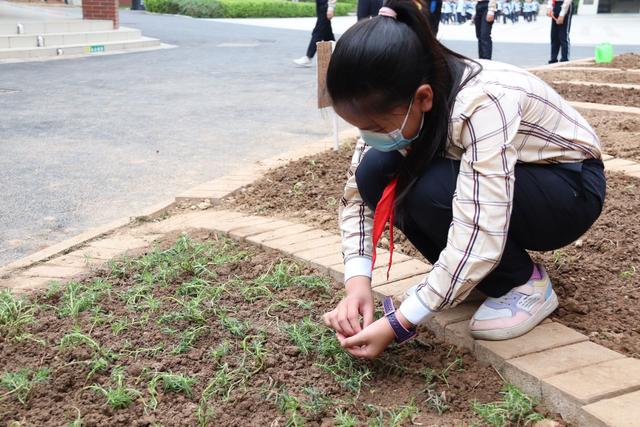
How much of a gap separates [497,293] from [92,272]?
152cm

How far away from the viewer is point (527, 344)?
2.02 meters

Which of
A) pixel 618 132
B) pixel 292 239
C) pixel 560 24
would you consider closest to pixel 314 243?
pixel 292 239

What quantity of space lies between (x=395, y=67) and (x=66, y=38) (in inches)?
489

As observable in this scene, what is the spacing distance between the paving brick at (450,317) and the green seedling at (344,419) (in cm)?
49

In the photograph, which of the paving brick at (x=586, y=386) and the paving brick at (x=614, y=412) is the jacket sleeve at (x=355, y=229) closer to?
the paving brick at (x=586, y=386)

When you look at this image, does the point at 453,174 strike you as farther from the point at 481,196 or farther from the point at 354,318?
the point at 354,318

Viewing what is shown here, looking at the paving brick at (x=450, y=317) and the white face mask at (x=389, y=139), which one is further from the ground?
the white face mask at (x=389, y=139)

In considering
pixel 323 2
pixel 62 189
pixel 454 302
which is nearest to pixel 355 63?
pixel 454 302

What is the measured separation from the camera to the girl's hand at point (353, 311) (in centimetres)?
196

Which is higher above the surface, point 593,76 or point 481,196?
point 481,196

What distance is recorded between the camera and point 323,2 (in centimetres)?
1046

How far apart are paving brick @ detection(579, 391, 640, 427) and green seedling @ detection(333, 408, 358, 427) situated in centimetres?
52

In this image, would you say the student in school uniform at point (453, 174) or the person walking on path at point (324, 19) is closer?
the student in school uniform at point (453, 174)

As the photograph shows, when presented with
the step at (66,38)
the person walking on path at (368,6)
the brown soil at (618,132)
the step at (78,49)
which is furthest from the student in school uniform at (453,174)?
the step at (66,38)
